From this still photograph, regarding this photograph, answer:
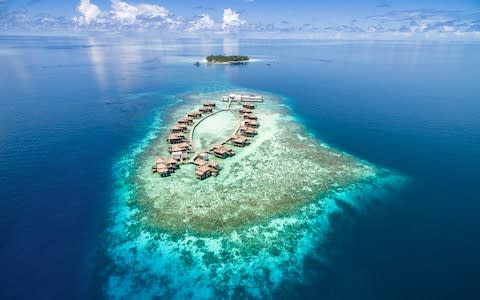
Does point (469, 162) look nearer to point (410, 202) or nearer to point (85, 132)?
point (410, 202)

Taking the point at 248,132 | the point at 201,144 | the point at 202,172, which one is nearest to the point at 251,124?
the point at 248,132

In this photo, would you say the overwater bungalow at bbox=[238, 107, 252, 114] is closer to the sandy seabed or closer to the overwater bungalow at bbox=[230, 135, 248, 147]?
the overwater bungalow at bbox=[230, 135, 248, 147]

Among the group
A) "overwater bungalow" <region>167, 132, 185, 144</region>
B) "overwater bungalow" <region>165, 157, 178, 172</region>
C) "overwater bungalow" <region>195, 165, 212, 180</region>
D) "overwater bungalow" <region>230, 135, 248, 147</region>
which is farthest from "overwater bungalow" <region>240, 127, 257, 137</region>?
"overwater bungalow" <region>165, 157, 178, 172</region>

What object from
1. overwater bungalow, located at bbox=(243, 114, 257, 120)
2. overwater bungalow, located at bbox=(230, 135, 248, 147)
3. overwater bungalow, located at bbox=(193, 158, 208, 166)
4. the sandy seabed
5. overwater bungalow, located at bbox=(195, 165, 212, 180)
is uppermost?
overwater bungalow, located at bbox=(243, 114, 257, 120)

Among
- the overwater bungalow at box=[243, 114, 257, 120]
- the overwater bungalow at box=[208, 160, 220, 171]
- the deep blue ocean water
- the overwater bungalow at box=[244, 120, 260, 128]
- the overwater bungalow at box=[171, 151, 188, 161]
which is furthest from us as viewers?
the overwater bungalow at box=[243, 114, 257, 120]

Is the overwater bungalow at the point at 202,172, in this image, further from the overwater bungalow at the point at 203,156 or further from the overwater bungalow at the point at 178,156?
the overwater bungalow at the point at 178,156

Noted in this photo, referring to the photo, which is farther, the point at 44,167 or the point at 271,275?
the point at 44,167

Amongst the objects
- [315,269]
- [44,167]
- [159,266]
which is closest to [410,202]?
[315,269]

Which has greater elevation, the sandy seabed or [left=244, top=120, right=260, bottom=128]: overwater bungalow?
[left=244, top=120, right=260, bottom=128]: overwater bungalow
